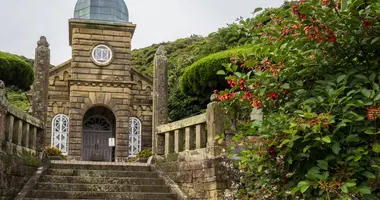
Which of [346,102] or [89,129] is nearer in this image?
[346,102]

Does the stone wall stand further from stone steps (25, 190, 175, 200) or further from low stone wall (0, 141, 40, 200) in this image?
stone steps (25, 190, 175, 200)

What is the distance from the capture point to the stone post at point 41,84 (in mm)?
11820

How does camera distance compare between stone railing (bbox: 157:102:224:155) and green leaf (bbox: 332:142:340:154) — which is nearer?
green leaf (bbox: 332:142:340:154)

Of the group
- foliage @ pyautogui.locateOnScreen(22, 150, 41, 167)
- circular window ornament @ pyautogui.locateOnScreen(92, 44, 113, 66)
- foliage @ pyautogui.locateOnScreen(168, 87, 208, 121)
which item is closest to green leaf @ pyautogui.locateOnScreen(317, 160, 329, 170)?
foliage @ pyautogui.locateOnScreen(22, 150, 41, 167)

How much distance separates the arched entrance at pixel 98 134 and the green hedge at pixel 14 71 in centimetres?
615

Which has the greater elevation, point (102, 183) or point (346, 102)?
point (346, 102)

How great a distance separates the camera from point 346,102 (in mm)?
3746

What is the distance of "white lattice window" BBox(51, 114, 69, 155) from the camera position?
68.0 feet

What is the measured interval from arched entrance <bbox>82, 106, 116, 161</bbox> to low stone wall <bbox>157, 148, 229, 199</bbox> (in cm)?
1115

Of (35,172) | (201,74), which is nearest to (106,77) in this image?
(201,74)

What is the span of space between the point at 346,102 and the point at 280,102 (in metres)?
1.03

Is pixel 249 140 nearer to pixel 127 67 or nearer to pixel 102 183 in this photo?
pixel 102 183

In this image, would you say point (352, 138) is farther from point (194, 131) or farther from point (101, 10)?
point (101, 10)

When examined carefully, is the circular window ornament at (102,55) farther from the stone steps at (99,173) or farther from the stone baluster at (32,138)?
the stone steps at (99,173)
